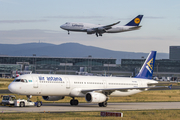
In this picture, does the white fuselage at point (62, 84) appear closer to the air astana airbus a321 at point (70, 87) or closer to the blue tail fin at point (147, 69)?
the air astana airbus a321 at point (70, 87)

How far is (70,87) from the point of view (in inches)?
1654

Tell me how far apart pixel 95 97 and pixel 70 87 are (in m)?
4.05

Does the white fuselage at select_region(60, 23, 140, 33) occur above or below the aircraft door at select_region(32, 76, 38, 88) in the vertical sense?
above

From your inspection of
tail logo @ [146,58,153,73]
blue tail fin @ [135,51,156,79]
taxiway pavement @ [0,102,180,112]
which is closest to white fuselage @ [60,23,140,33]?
blue tail fin @ [135,51,156,79]

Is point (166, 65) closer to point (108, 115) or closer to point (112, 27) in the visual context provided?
point (112, 27)

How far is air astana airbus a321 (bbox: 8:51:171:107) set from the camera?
38.2 meters

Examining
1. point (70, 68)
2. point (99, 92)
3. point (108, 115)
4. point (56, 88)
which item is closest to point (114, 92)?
point (99, 92)

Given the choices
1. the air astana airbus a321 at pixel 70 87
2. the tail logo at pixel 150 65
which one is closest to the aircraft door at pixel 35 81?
the air astana airbus a321 at pixel 70 87

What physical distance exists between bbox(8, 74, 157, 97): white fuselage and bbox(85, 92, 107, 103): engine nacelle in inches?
89.1

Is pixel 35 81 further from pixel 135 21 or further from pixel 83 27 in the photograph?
pixel 135 21

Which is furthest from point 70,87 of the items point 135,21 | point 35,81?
point 135,21

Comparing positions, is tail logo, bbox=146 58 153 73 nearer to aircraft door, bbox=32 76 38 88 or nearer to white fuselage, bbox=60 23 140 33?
white fuselage, bbox=60 23 140 33

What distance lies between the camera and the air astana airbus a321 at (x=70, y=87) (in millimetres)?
38250

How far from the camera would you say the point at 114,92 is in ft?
148
